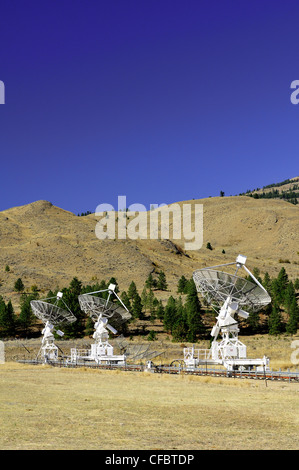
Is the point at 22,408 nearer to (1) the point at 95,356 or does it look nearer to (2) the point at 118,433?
(2) the point at 118,433

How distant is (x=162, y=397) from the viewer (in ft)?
98.9

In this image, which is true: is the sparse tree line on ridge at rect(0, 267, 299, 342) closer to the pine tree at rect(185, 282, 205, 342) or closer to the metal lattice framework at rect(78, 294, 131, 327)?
the pine tree at rect(185, 282, 205, 342)

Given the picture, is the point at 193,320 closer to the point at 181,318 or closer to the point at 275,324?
the point at 181,318

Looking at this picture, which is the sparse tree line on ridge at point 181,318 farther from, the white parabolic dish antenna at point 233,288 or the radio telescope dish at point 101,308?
the white parabolic dish antenna at point 233,288

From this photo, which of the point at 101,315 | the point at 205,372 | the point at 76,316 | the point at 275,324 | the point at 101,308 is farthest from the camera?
the point at 76,316

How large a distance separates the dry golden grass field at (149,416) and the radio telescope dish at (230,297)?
12605 mm

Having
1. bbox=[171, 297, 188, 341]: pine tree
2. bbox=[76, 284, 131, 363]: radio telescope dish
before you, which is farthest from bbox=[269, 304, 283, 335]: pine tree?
bbox=[76, 284, 131, 363]: radio telescope dish

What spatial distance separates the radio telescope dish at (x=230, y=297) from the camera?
49594 millimetres

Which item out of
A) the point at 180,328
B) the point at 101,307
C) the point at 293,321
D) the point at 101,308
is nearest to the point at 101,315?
the point at 101,308

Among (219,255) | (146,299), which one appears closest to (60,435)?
(146,299)

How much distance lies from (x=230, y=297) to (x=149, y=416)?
1177 inches

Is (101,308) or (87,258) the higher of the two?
(87,258)

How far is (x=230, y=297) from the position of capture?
51.0 metres
